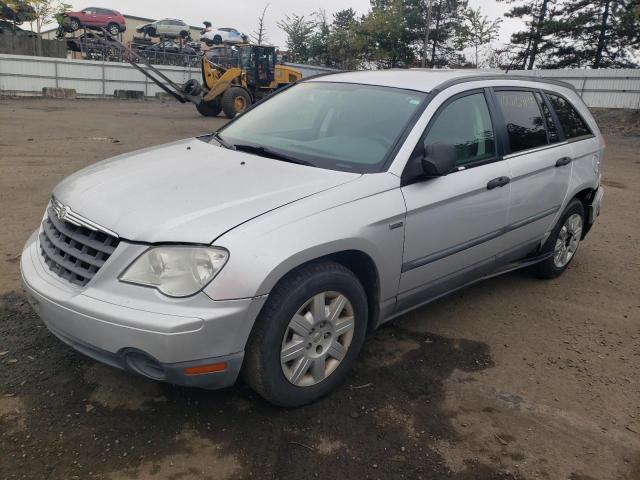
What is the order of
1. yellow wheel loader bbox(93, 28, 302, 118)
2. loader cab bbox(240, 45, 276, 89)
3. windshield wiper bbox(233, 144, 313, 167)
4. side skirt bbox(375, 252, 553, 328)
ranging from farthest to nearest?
loader cab bbox(240, 45, 276, 89), yellow wheel loader bbox(93, 28, 302, 118), side skirt bbox(375, 252, 553, 328), windshield wiper bbox(233, 144, 313, 167)

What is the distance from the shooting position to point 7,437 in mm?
2469

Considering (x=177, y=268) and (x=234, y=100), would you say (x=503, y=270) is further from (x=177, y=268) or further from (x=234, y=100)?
(x=234, y=100)

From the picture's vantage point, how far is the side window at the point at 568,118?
15.0 ft

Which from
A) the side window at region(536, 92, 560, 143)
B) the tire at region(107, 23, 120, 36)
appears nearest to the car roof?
the side window at region(536, 92, 560, 143)

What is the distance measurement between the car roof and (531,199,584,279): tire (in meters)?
1.27

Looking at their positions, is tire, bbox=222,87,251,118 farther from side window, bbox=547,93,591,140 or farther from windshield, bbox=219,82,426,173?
windshield, bbox=219,82,426,173

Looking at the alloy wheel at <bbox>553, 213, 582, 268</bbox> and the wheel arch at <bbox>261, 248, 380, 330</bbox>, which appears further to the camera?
the alloy wheel at <bbox>553, 213, 582, 268</bbox>

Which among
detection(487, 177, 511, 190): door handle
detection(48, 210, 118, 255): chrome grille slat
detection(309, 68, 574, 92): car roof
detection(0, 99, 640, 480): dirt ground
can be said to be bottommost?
detection(0, 99, 640, 480): dirt ground

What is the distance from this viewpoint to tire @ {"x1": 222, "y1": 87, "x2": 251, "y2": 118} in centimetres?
1898

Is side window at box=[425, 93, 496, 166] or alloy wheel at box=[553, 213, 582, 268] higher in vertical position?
side window at box=[425, 93, 496, 166]

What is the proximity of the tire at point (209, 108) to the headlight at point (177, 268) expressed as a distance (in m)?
18.3

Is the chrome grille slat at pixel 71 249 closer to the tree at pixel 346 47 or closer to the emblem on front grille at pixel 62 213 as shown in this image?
the emblem on front grille at pixel 62 213

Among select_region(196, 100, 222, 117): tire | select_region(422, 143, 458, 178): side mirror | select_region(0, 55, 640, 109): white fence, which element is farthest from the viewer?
select_region(0, 55, 640, 109): white fence

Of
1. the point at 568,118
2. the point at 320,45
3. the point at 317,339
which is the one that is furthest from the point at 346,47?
the point at 317,339
